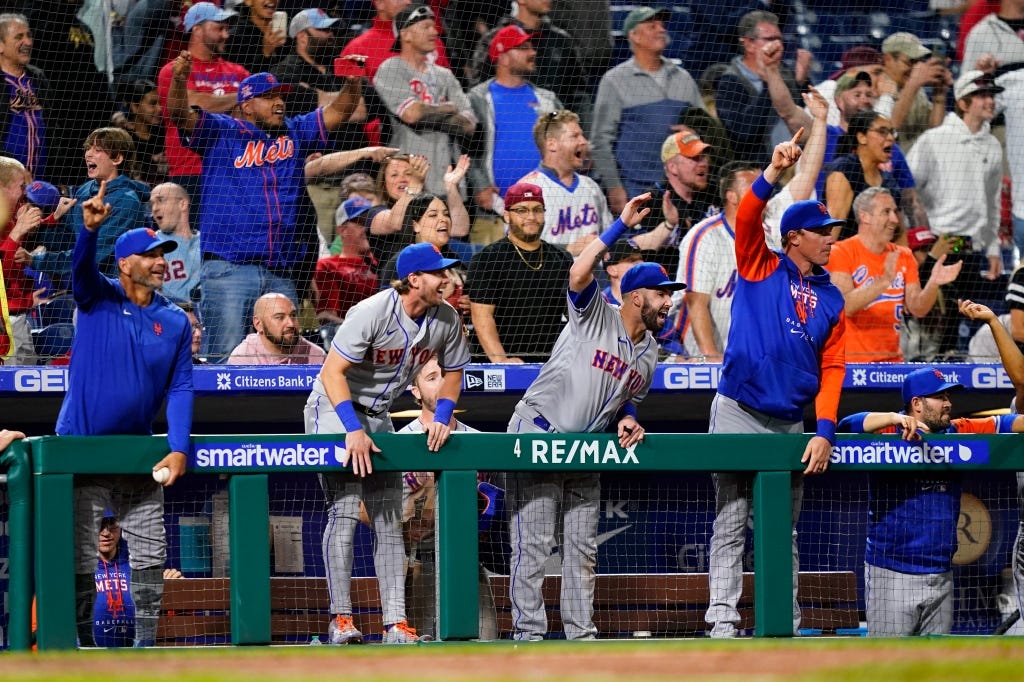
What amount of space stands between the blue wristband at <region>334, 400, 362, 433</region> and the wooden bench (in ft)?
2.05

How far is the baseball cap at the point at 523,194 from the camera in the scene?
873 centimetres

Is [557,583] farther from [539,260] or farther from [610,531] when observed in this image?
[539,260]

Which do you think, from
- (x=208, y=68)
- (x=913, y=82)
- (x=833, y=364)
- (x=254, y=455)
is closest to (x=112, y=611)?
(x=254, y=455)

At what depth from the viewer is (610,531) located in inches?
233

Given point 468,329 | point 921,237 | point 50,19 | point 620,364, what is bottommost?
point 620,364

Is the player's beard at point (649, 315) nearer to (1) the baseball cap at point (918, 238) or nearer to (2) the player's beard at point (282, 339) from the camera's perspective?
(2) the player's beard at point (282, 339)

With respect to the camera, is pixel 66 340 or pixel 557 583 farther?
pixel 66 340

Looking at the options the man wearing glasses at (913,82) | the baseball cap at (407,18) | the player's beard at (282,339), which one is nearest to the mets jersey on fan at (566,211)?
the baseball cap at (407,18)

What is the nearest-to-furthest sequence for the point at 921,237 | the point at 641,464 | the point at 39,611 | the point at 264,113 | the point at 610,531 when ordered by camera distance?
the point at 39,611 → the point at 641,464 → the point at 610,531 → the point at 264,113 → the point at 921,237

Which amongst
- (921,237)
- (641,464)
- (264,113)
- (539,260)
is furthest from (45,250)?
(921,237)

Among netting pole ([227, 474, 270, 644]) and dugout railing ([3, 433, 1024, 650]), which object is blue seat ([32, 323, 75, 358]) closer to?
dugout railing ([3, 433, 1024, 650])

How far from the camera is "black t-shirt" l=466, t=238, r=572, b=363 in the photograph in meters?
8.74

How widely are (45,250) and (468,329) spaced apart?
103 inches

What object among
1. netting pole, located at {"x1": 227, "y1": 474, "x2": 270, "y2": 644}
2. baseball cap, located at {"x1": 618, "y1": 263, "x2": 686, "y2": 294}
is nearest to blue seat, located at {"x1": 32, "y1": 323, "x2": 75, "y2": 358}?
netting pole, located at {"x1": 227, "y1": 474, "x2": 270, "y2": 644}
